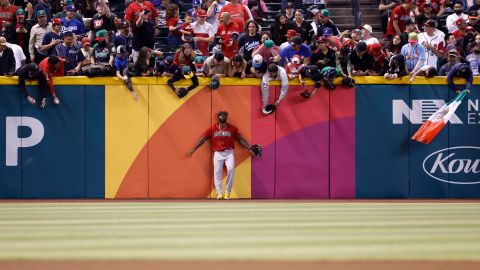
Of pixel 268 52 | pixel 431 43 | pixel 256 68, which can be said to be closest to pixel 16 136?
pixel 256 68

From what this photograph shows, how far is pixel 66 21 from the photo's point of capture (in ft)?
72.6

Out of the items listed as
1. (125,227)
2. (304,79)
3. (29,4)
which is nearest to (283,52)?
(304,79)

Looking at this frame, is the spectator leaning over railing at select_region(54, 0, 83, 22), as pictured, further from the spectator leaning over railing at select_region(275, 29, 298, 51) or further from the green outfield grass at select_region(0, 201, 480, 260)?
the green outfield grass at select_region(0, 201, 480, 260)

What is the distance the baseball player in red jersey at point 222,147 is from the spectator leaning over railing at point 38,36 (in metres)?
4.13

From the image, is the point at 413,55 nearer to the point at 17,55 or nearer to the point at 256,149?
the point at 256,149

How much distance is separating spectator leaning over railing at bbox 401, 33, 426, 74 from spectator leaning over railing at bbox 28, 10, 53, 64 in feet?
25.7

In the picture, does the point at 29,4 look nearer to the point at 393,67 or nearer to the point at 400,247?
the point at 393,67

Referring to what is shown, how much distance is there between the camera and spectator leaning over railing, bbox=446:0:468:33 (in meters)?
22.7

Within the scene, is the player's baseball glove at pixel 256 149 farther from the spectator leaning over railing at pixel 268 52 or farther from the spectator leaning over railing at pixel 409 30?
the spectator leaning over railing at pixel 409 30

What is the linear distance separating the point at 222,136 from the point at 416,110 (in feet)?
13.9

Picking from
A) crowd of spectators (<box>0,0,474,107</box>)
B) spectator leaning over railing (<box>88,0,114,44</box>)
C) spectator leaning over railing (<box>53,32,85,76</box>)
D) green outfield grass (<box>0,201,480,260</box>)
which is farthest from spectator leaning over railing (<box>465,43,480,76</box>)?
spectator leaning over railing (<box>53,32,85,76</box>)

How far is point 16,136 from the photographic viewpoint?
20.6 meters

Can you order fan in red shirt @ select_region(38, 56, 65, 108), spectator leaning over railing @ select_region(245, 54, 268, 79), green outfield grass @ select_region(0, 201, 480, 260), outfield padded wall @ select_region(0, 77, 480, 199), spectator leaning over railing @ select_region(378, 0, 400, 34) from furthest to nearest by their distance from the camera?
spectator leaning over railing @ select_region(378, 0, 400, 34), outfield padded wall @ select_region(0, 77, 480, 199), spectator leaning over railing @ select_region(245, 54, 268, 79), fan in red shirt @ select_region(38, 56, 65, 108), green outfield grass @ select_region(0, 201, 480, 260)

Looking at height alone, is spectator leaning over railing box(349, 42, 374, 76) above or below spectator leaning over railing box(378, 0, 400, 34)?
below
